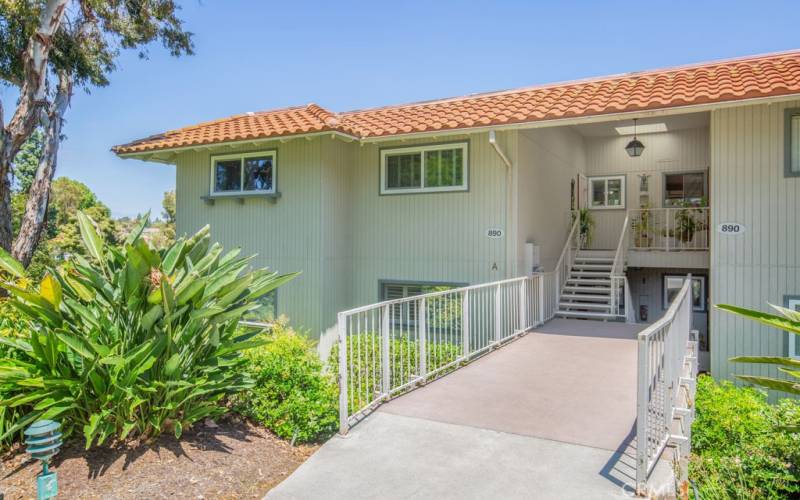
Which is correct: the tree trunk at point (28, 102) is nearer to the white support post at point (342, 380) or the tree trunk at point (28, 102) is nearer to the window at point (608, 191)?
the white support post at point (342, 380)

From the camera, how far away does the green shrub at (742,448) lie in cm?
375

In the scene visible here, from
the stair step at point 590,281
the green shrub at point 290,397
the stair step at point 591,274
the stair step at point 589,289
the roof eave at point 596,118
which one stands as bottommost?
the green shrub at point 290,397

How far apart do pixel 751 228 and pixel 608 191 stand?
7.43 metres

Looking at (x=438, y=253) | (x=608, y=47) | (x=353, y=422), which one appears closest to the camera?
(x=353, y=422)

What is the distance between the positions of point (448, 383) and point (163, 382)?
3.31 metres

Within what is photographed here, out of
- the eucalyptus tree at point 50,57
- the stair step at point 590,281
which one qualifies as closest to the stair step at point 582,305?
the stair step at point 590,281

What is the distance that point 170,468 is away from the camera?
3986 mm

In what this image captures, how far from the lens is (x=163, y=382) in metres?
4.27

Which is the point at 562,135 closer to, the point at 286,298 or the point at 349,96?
the point at 286,298

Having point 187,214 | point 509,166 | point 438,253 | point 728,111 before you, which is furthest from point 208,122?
point 728,111

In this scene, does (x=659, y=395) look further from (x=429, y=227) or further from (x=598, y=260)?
(x=598, y=260)

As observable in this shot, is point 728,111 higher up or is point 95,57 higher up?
point 95,57

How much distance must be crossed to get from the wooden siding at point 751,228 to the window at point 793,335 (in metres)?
0.06

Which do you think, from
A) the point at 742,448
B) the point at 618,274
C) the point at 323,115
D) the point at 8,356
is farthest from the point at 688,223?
the point at 8,356
